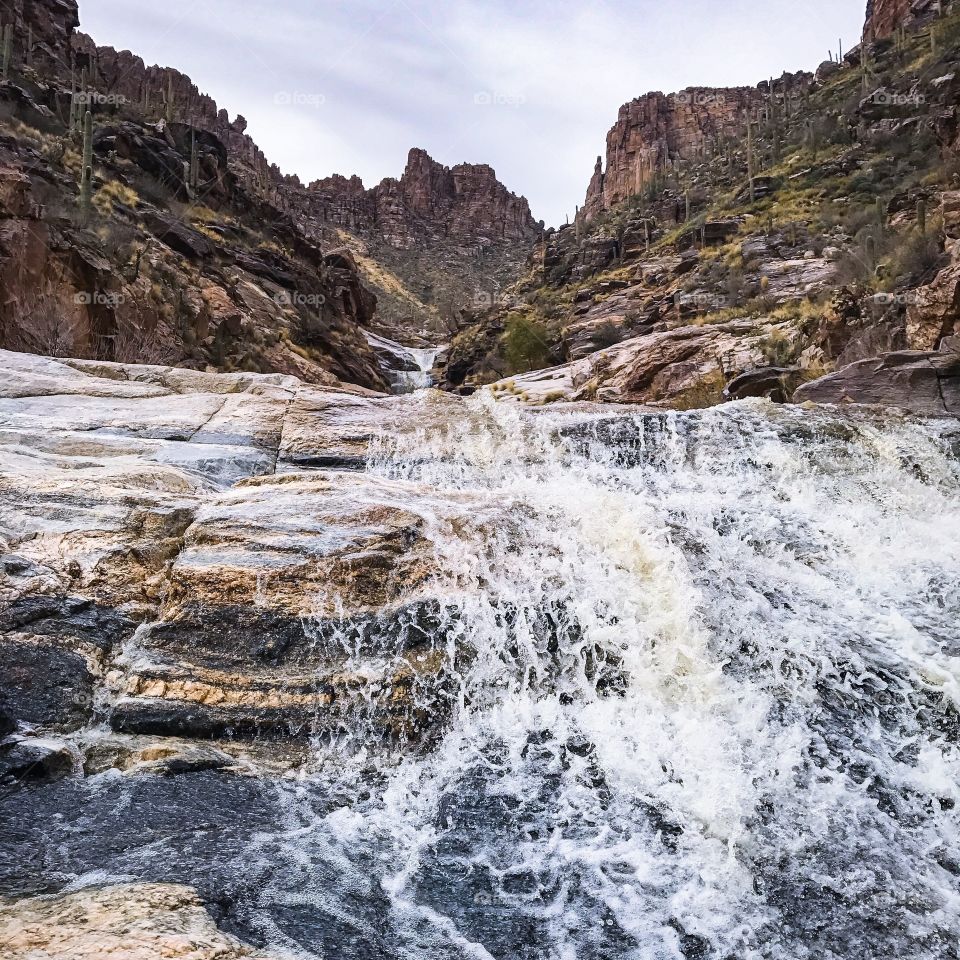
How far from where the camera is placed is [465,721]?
3900 mm

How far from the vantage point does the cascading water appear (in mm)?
2646

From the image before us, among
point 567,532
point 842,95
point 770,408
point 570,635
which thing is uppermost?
point 842,95

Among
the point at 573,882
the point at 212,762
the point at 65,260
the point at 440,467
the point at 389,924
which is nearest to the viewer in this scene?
the point at 389,924

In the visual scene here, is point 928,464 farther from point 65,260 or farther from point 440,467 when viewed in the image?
point 65,260

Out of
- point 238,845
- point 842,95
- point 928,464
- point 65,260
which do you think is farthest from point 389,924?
point 842,95

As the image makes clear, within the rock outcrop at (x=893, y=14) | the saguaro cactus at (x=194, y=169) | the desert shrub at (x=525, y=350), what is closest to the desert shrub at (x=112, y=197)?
the saguaro cactus at (x=194, y=169)

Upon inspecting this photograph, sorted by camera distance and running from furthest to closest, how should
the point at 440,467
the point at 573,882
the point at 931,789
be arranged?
the point at 440,467 < the point at 931,789 < the point at 573,882

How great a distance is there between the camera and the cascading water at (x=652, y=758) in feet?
8.68

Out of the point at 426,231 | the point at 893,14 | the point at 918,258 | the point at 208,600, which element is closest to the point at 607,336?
the point at 918,258

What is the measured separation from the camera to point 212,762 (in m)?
3.47

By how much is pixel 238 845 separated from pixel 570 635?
2.35 meters

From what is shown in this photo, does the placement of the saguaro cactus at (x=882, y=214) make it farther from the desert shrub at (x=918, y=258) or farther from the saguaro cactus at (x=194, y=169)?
the saguaro cactus at (x=194, y=169)

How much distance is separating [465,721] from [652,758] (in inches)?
43.2

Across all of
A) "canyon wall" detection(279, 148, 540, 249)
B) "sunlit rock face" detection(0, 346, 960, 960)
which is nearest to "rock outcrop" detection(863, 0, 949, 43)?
"canyon wall" detection(279, 148, 540, 249)
